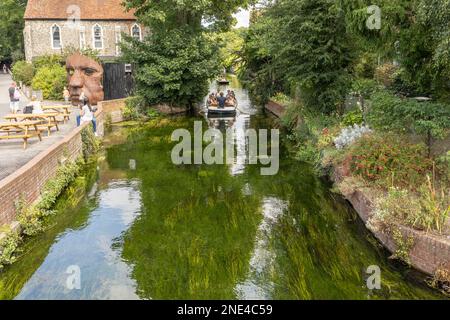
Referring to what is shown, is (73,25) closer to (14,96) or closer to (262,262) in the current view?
(14,96)

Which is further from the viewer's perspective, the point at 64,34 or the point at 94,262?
the point at 64,34

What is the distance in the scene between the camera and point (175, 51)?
28.8 m

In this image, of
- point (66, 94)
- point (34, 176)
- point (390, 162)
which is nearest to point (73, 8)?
point (66, 94)

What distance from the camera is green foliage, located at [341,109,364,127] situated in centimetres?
1666

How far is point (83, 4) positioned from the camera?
45562 mm

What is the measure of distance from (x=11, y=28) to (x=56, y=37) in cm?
2159

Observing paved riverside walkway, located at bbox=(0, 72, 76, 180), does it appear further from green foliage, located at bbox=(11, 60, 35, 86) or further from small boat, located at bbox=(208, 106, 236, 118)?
green foliage, located at bbox=(11, 60, 35, 86)

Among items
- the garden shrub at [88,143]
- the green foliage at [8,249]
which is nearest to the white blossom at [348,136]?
the green foliage at [8,249]

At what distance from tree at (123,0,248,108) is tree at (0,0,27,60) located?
113 feet

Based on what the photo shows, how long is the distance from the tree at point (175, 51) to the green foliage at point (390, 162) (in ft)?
60.0

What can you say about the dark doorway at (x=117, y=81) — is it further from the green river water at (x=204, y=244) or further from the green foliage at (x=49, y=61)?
the green river water at (x=204, y=244)

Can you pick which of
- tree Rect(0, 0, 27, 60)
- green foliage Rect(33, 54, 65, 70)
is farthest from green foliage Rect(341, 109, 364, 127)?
tree Rect(0, 0, 27, 60)

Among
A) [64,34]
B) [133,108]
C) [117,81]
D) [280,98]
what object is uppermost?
[64,34]
